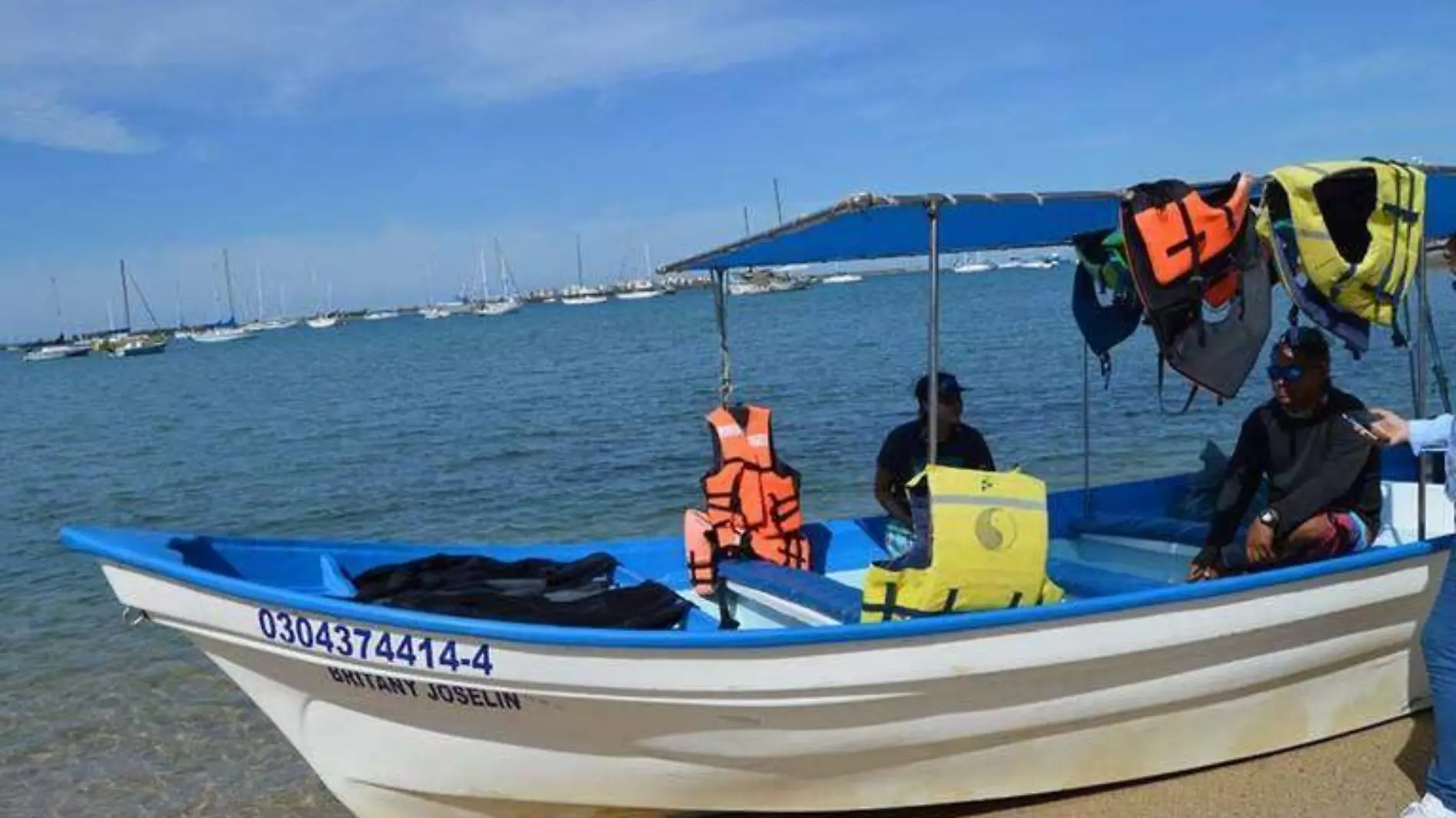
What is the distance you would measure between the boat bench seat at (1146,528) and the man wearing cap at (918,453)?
2.48ft

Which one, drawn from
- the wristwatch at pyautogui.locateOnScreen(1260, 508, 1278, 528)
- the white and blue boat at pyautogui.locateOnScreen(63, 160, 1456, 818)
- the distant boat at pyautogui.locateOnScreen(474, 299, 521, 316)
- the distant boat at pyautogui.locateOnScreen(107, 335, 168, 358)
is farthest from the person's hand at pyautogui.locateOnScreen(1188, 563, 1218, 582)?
the distant boat at pyautogui.locateOnScreen(474, 299, 521, 316)

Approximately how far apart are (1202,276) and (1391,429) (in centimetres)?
94

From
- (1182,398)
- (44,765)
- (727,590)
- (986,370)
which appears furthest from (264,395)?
(727,590)

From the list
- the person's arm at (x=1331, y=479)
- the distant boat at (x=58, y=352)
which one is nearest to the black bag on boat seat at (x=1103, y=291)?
the person's arm at (x=1331, y=479)

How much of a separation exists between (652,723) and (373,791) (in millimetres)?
1311

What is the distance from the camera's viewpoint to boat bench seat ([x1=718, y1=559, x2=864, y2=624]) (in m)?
5.10

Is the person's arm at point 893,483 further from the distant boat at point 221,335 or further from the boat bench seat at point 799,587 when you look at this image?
the distant boat at point 221,335

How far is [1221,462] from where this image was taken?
7.33 metres

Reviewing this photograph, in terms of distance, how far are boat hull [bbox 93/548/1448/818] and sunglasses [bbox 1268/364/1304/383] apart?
32.9 inches

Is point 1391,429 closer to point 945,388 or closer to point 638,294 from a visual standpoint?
point 945,388

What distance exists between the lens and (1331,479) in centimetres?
534

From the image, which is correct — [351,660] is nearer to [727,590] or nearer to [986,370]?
[727,590]

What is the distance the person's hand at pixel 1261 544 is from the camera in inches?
208

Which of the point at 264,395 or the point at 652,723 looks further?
the point at 264,395
